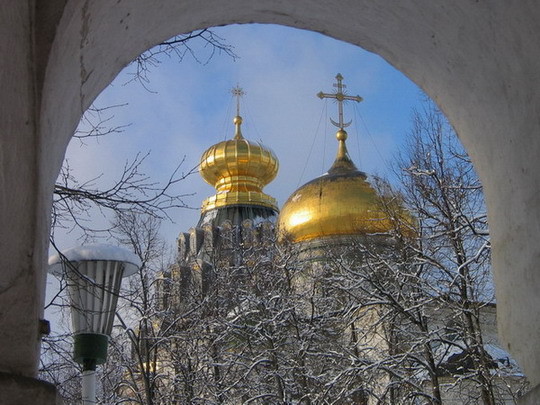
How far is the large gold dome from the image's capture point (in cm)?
3103

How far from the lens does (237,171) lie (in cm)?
4747

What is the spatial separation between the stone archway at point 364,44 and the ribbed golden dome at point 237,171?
Answer: 142 ft

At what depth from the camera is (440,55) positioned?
118 inches

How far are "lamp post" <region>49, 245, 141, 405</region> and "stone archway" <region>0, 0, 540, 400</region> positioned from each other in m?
2.83

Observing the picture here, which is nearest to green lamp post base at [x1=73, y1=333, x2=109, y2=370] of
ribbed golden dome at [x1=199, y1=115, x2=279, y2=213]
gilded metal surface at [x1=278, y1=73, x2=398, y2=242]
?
gilded metal surface at [x1=278, y1=73, x2=398, y2=242]

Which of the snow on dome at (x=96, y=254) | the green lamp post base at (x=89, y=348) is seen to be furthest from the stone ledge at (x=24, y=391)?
the green lamp post base at (x=89, y=348)

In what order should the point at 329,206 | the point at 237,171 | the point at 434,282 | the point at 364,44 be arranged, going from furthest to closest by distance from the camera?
1. the point at 237,171
2. the point at 329,206
3. the point at 434,282
4. the point at 364,44

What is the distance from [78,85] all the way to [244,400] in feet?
48.2

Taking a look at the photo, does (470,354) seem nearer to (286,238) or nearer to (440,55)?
(440,55)

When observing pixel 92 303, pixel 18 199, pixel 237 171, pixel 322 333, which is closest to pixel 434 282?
pixel 322 333

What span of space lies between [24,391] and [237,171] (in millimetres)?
45516

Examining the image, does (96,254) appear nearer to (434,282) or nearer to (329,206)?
(434,282)

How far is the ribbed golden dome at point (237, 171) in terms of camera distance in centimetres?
4694

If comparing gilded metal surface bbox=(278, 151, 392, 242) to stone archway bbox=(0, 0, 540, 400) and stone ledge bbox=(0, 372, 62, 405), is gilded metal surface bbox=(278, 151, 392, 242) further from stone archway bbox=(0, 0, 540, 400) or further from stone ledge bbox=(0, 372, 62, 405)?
stone ledge bbox=(0, 372, 62, 405)
